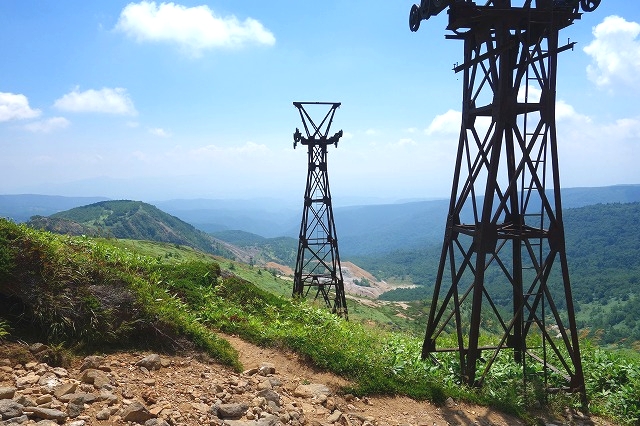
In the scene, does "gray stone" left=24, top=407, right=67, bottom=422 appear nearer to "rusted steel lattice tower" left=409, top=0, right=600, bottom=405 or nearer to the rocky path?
the rocky path

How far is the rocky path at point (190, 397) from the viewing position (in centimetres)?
487

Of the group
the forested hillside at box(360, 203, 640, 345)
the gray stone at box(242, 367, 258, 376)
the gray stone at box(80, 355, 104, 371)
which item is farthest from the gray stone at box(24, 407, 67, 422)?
the forested hillside at box(360, 203, 640, 345)

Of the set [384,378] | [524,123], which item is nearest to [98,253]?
[384,378]

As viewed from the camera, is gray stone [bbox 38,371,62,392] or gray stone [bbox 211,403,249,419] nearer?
gray stone [bbox 38,371,62,392]

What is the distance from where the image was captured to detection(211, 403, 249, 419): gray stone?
5.55 metres

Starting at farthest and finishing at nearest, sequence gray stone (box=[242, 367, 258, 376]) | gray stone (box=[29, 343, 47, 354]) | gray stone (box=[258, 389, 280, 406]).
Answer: gray stone (box=[242, 367, 258, 376])
gray stone (box=[258, 389, 280, 406])
gray stone (box=[29, 343, 47, 354])

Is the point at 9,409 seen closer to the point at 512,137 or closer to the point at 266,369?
the point at 266,369

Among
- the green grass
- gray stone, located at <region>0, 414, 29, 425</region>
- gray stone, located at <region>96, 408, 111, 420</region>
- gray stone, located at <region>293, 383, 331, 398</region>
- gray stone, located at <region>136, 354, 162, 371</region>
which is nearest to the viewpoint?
gray stone, located at <region>0, 414, 29, 425</region>

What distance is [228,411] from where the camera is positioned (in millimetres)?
5562

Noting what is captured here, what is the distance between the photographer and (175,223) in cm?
12912

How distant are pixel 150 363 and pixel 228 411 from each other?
1742mm

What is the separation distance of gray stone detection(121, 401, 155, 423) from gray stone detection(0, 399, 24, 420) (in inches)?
40.5

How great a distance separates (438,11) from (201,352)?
8460mm

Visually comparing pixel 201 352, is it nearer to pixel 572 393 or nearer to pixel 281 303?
pixel 281 303
